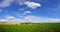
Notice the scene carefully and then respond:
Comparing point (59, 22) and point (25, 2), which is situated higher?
point (25, 2)

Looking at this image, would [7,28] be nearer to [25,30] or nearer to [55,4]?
[25,30]

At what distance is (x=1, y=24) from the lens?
3164mm

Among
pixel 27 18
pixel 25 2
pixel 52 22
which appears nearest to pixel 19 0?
pixel 25 2

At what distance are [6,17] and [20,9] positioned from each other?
365 millimetres

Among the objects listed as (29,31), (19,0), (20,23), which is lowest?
(29,31)

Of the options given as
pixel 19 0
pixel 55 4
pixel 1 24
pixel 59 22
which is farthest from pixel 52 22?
pixel 1 24

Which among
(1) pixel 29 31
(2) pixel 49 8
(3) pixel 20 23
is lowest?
(1) pixel 29 31

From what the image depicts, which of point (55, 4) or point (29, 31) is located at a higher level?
point (55, 4)

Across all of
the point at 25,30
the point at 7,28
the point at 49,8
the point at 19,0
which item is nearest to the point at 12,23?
the point at 7,28

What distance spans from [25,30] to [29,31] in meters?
0.09

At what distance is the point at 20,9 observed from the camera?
3061mm

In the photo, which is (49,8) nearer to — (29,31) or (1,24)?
(29,31)

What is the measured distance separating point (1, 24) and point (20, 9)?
58 centimetres

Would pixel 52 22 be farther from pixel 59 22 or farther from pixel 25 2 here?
pixel 25 2
